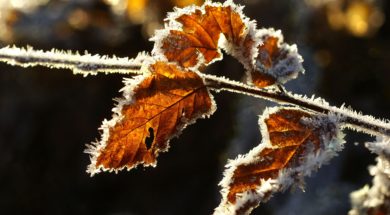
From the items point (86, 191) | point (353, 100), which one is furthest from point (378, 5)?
point (86, 191)

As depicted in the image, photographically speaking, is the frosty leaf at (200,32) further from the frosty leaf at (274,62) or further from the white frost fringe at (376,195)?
the white frost fringe at (376,195)

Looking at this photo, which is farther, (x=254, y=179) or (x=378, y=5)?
(x=378, y=5)

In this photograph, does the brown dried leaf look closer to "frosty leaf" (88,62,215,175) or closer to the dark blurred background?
"frosty leaf" (88,62,215,175)

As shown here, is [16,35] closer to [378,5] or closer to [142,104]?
[378,5]

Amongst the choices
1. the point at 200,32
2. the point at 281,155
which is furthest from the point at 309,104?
the point at 200,32

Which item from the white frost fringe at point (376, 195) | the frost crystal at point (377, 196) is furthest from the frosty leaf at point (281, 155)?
the frost crystal at point (377, 196)

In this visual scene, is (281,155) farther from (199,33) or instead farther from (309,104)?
(199,33)
